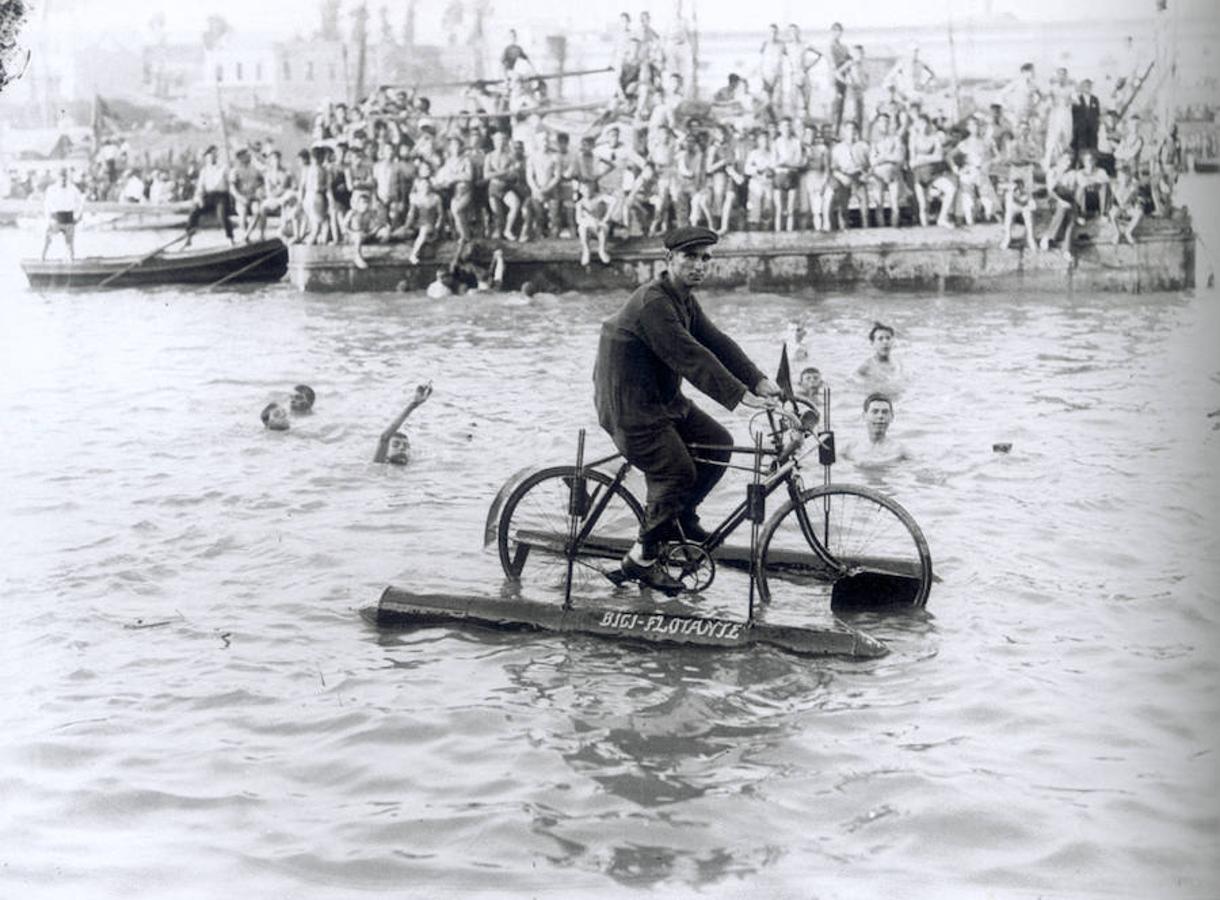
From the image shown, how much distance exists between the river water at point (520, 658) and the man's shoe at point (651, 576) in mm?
476

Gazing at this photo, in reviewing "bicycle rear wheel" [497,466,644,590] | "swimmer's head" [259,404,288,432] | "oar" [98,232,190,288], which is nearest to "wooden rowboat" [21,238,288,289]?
"oar" [98,232,190,288]

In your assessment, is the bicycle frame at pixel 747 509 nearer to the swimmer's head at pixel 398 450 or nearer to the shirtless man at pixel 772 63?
the swimmer's head at pixel 398 450

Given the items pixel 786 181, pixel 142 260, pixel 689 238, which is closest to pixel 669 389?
pixel 689 238

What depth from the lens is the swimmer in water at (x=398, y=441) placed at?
7191 millimetres

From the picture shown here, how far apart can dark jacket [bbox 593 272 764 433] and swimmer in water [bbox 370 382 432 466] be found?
1.93 metres

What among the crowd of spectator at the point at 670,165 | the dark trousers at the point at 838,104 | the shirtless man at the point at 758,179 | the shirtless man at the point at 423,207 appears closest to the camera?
the crowd of spectator at the point at 670,165

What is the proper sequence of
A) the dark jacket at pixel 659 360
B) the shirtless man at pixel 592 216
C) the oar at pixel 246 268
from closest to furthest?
the dark jacket at pixel 659 360
the oar at pixel 246 268
the shirtless man at pixel 592 216

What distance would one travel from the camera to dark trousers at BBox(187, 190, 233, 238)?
9.25 meters

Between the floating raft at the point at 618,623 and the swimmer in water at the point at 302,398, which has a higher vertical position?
the swimmer in water at the point at 302,398

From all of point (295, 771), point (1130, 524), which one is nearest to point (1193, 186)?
point (1130, 524)

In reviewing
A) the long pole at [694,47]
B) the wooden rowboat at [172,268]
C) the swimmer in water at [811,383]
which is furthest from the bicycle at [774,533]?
the wooden rowboat at [172,268]

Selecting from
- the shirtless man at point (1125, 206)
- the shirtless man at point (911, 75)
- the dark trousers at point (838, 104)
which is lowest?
the shirtless man at point (1125, 206)

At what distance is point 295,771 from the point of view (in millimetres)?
4344

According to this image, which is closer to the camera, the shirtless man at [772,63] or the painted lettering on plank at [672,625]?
the painted lettering on plank at [672,625]
